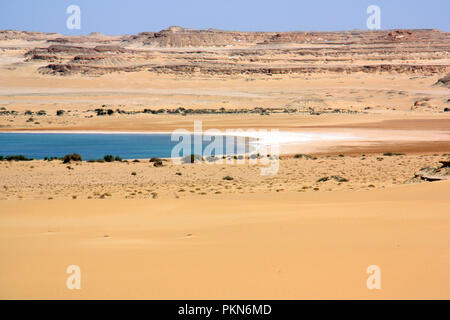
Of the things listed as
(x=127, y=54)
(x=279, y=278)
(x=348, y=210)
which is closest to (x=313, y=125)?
(x=348, y=210)

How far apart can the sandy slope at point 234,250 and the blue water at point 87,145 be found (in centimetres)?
2135

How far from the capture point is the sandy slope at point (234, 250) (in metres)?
6.59

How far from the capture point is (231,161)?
96.4ft

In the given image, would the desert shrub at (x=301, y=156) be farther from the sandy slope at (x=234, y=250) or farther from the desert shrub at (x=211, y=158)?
the sandy slope at (x=234, y=250)

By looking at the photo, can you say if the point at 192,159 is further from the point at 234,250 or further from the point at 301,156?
the point at 234,250

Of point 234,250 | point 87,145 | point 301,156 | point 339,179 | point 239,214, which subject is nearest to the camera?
point 234,250

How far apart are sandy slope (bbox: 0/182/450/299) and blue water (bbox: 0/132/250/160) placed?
2135 cm

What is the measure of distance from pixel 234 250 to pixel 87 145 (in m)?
32.2

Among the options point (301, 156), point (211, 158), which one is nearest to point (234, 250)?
point (211, 158)

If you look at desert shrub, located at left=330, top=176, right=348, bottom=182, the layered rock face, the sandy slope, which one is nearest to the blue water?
desert shrub, located at left=330, top=176, right=348, bottom=182

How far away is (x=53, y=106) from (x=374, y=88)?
154ft

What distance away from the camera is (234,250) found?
821cm

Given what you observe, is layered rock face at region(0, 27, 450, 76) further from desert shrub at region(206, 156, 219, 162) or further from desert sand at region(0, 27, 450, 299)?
desert shrub at region(206, 156, 219, 162)
